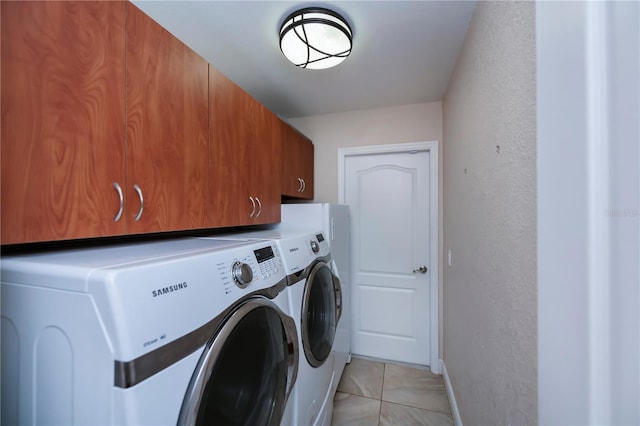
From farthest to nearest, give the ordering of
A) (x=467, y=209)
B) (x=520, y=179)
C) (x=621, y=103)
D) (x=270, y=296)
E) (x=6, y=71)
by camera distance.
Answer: (x=467, y=209)
(x=270, y=296)
(x=520, y=179)
(x=6, y=71)
(x=621, y=103)

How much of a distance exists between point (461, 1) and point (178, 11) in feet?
4.31

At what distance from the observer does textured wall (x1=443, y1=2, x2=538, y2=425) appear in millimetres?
663

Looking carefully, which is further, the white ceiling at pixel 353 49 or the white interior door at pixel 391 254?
the white interior door at pixel 391 254

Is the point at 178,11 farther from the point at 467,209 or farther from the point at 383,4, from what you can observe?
the point at 467,209

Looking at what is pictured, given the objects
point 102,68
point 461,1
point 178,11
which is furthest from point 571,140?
point 178,11

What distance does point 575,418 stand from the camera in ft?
1.49

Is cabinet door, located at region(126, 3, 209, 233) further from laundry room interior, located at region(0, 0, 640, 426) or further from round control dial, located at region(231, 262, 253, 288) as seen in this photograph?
round control dial, located at region(231, 262, 253, 288)

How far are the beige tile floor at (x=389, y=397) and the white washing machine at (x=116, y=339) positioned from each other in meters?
1.45

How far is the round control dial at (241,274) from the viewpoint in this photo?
70cm

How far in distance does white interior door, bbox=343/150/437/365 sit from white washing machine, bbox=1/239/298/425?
1.85 m

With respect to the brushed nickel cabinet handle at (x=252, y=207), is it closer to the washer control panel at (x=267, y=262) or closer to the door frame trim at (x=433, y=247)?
the washer control panel at (x=267, y=262)

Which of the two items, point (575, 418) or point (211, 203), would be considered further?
point (211, 203)

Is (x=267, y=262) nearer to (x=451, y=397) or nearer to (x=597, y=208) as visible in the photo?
(x=597, y=208)

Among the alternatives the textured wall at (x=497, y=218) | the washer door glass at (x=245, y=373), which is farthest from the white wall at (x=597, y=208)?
the washer door glass at (x=245, y=373)
